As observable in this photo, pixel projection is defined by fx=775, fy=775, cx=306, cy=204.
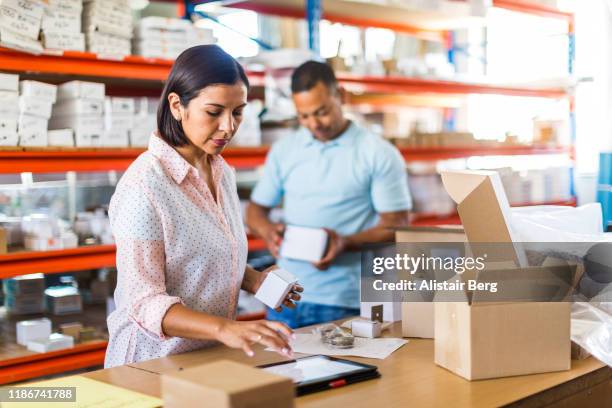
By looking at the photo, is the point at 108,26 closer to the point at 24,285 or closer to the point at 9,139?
the point at 9,139

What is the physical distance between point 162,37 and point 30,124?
0.88 metres

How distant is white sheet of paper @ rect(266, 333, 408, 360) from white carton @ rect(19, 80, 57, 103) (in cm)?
196

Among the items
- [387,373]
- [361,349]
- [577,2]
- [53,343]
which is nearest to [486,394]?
[387,373]

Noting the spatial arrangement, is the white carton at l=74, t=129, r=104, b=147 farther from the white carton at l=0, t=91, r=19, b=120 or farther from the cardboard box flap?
the cardboard box flap

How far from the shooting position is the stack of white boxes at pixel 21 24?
3365 millimetres

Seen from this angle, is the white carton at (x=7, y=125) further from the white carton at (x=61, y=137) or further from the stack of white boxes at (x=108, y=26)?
the stack of white boxes at (x=108, y=26)

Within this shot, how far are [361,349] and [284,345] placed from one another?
1.67 ft

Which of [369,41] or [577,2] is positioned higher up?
[577,2]

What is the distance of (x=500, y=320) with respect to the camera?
6.64ft

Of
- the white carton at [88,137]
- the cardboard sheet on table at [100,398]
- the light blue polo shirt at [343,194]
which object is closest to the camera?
the cardboard sheet on table at [100,398]

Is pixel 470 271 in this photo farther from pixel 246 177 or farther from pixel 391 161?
pixel 246 177

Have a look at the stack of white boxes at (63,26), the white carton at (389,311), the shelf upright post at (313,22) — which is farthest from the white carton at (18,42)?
the white carton at (389,311)

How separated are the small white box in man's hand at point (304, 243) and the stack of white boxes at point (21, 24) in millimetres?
1410

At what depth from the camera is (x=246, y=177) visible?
16.3ft
